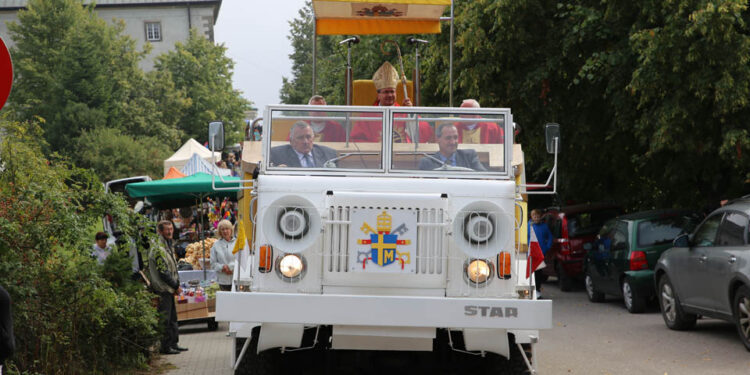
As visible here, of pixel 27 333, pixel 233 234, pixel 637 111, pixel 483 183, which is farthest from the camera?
pixel 637 111

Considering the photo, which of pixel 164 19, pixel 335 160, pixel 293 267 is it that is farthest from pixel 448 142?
pixel 164 19

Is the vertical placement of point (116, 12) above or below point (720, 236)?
above

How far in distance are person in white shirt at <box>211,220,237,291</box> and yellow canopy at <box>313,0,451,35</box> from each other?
3.96 metres

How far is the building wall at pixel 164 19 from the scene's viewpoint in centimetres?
8644

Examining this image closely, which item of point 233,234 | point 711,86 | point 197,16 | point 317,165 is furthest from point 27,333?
point 197,16

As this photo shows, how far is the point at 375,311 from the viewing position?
25.3 ft

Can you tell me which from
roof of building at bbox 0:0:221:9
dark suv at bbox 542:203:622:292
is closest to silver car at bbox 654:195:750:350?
dark suv at bbox 542:203:622:292

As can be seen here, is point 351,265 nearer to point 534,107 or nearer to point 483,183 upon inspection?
point 483,183

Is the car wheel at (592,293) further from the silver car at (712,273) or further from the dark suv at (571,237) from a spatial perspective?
the silver car at (712,273)

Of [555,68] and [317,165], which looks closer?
[317,165]

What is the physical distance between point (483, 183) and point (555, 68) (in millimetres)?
12252

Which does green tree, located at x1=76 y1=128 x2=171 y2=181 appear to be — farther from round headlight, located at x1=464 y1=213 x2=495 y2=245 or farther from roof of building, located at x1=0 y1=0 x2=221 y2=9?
round headlight, located at x1=464 y1=213 x2=495 y2=245

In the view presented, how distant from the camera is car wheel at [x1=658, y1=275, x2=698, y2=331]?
46.0 feet

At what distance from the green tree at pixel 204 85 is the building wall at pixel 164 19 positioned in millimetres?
10706
